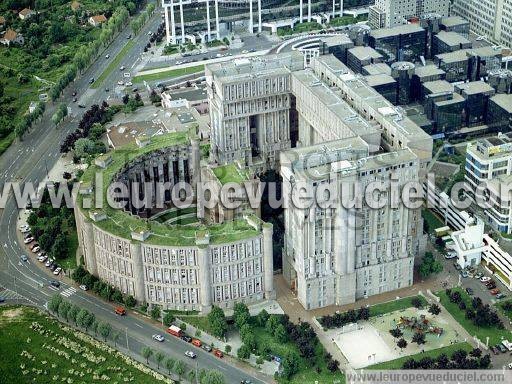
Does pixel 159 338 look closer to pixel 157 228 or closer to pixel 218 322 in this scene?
pixel 218 322

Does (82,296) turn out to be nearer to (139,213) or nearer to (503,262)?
(139,213)

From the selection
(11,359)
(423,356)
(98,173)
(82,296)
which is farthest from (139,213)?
(423,356)

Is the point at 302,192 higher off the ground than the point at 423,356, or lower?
higher

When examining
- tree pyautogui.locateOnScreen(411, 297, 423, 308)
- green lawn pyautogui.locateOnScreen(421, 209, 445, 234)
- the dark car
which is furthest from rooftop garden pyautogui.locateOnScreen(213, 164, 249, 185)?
tree pyautogui.locateOnScreen(411, 297, 423, 308)

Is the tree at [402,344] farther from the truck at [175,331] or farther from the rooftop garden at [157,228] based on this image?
the truck at [175,331]

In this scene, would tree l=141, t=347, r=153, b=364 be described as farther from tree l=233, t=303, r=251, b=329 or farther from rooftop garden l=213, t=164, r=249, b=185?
rooftop garden l=213, t=164, r=249, b=185

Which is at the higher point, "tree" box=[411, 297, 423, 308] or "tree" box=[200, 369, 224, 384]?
"tree" box=[200, 369, 224, 384]

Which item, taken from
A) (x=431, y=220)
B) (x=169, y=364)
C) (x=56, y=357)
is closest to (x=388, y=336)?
(x=169, y=364)
